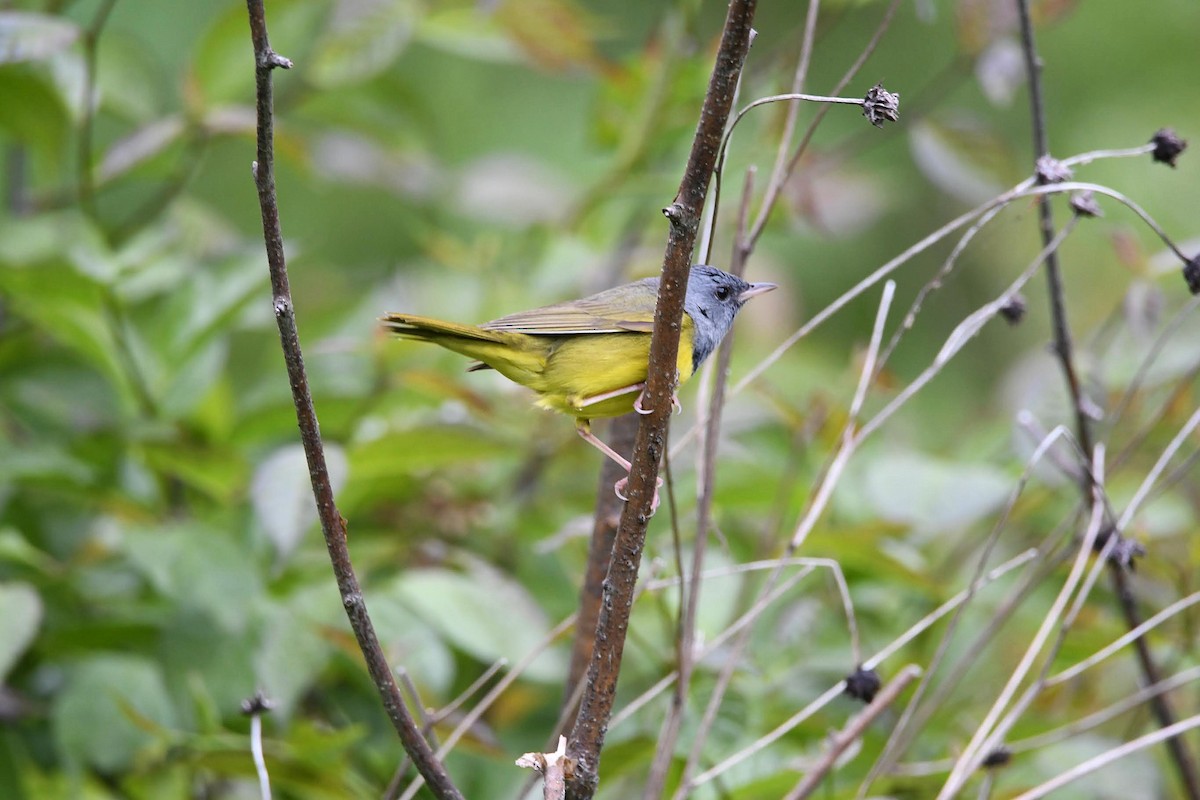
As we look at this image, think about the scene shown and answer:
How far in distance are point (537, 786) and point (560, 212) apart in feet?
8.57

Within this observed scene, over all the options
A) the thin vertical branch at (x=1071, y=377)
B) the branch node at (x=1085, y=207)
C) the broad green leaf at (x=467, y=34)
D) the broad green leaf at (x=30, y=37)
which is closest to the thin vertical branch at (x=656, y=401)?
the branch node at (x=1085, y=207)

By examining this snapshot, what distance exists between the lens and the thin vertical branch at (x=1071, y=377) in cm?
254

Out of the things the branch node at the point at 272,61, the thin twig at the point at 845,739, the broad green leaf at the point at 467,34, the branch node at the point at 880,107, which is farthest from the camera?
the broad green leaf at the point at 467,34

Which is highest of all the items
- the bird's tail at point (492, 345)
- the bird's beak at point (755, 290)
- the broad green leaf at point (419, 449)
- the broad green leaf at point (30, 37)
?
the broad green leaf at point (30, 37)

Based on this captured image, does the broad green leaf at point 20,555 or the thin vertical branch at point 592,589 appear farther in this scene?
the broad green leaf at point 20,555

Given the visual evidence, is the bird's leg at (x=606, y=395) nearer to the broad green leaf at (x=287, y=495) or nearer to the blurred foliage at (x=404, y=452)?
the blurred foliage at (x=404, y=452)

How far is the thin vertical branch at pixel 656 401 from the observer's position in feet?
4.77

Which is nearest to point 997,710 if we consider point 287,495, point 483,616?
point 483,616

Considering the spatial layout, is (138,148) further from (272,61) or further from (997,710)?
(997,710)

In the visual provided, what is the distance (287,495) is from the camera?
8.82 ft

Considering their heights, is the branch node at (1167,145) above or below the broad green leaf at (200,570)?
Answer: above

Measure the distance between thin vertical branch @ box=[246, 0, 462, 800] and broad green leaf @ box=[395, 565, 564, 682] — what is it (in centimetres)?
101

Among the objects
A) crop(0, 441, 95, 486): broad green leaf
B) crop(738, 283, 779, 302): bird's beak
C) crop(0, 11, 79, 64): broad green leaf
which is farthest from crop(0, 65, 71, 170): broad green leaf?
crop(738, 283, 779, 302): bird's beak

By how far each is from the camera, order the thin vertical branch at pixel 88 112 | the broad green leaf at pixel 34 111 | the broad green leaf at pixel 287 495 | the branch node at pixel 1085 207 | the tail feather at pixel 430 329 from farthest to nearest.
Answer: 1. the broad green leaf at pixel 34 111
2. the thin vertical branch at pixel 88 112
3. the broad green leaf at pixel 287 495
4. the tail feather at pixel 430 329
5. the branch node at pixel 1085 207
